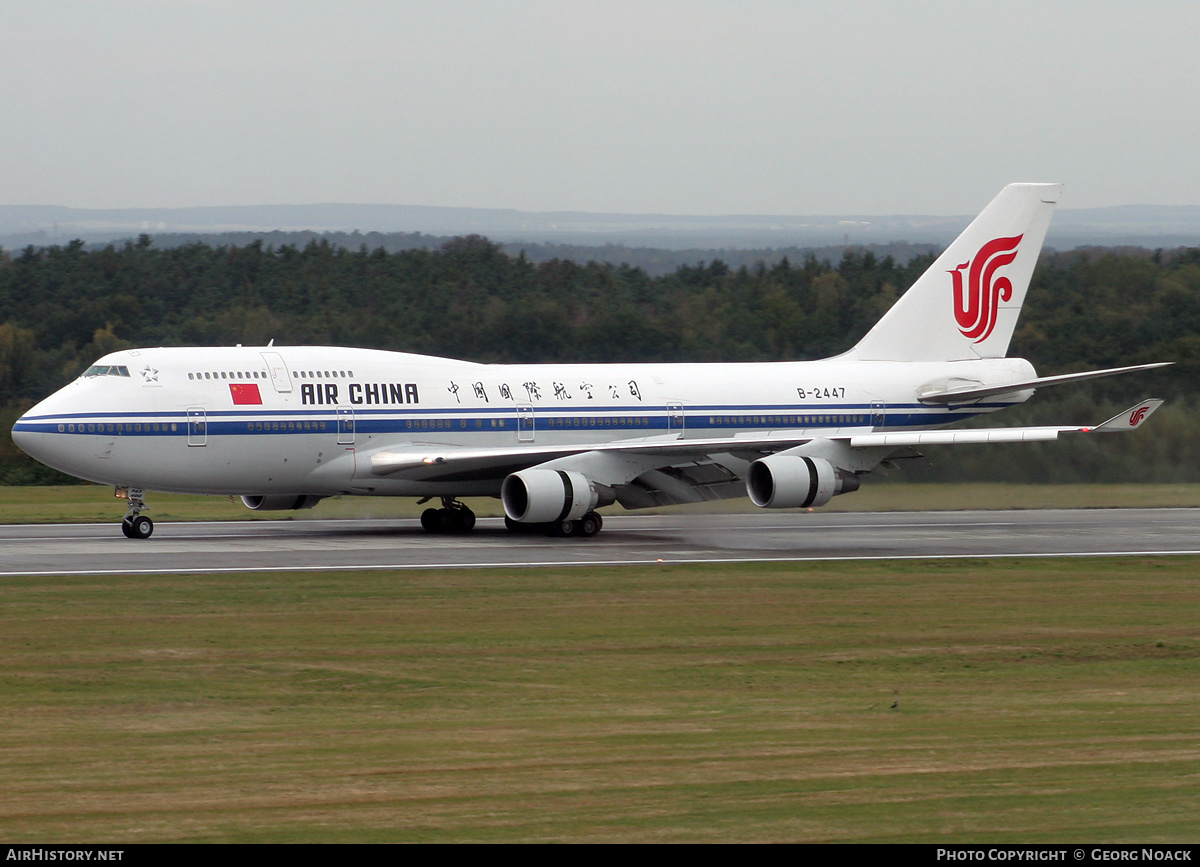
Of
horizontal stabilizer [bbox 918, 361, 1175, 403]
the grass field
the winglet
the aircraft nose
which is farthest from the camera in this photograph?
horizontal stabilizer [bbox 918, 361, 1175, 403]

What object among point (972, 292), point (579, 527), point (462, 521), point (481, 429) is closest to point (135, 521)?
point (462, 521)

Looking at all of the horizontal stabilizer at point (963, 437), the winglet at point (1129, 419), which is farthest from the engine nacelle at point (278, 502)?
the winglet at point (1129, 419)

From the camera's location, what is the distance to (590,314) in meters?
70.0

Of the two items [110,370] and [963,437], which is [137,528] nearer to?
[110,370]

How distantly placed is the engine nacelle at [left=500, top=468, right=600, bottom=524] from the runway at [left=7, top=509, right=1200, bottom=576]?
A: 2.07 ft

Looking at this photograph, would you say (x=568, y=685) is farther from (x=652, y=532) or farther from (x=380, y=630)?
(x=652, y=532)

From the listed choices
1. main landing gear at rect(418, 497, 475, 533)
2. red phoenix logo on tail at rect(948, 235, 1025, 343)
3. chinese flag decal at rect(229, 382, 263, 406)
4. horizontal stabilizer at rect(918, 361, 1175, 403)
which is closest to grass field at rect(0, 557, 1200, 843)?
chinese flag decal at rect(229, 382, 263, 406)

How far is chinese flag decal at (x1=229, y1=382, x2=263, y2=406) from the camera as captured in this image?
1265 inches

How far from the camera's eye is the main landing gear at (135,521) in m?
32.4

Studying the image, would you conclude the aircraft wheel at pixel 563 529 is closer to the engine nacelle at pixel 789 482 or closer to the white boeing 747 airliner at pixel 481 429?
the white boeing 747 airliner at pixel 481 429

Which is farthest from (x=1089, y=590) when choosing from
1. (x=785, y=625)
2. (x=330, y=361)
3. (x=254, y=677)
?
(x=330, y=361)

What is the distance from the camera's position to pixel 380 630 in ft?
66.2

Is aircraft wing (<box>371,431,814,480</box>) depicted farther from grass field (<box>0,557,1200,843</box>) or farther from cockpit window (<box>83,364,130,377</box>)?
grass field (<box>0,557,1200,843</box>)

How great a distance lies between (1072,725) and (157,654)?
9.95 m
